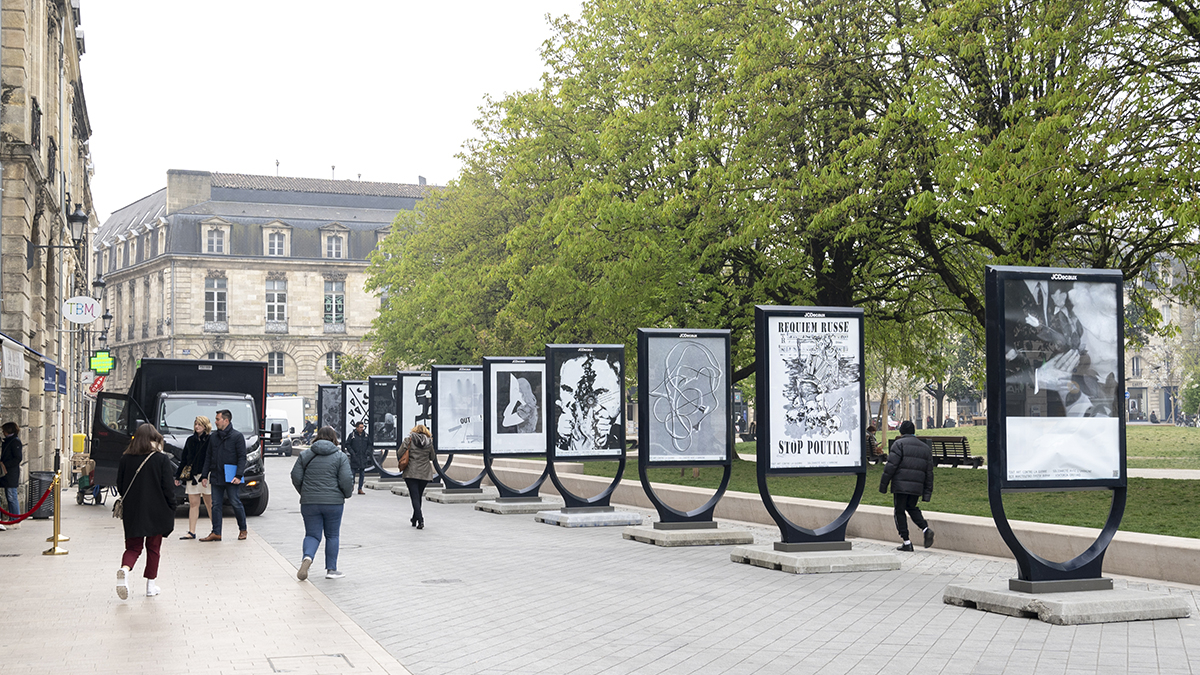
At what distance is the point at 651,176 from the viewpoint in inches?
1069

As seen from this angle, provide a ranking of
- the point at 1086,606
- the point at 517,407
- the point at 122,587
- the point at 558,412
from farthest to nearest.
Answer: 1. the point at 517,407
2. the point at 558,412
3. the point at 122,587
4. the point at 1086,606

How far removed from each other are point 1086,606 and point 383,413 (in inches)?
935

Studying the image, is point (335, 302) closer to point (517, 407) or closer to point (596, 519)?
point (517, 407)

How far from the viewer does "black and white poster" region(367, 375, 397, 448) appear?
31391 mm

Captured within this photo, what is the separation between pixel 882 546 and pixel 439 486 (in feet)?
54.4

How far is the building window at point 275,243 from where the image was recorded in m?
87.0

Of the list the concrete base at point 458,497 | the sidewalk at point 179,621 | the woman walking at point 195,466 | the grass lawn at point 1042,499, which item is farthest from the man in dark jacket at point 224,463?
the grass lawn at point 1042,499

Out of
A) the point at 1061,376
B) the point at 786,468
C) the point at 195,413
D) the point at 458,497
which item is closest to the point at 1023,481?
the point at 1061,376

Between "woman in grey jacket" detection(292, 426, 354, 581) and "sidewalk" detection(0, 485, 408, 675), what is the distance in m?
0.44

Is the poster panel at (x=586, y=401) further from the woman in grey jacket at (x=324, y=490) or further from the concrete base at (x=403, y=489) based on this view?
the concrete base at (x=403, y=489)

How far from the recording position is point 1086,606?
31.7ft

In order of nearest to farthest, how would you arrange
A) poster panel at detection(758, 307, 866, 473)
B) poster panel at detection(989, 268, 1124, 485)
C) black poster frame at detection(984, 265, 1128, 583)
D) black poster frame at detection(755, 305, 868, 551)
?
black poster frame at detection(984, 265, 1128, 583)
poster panel at detection(989, 268, 1124, 485)
black poster frame at detection(755, 305, 868, 551)
poster panel at detection(758, 307, 866, 473)

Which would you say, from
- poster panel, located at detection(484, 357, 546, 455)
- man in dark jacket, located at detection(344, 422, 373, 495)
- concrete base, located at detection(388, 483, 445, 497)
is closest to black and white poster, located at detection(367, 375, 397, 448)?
man in dark jacket, located at detection(344, 422, 373, 495)

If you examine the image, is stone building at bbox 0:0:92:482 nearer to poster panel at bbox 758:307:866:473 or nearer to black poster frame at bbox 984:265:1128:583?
poster panel at bbox 758:307:866:473
